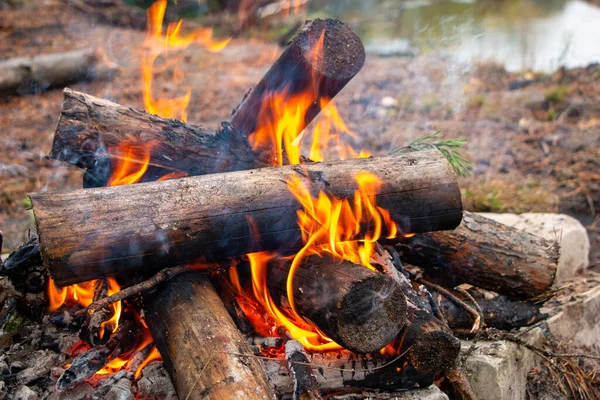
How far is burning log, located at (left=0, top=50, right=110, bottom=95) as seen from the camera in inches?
318

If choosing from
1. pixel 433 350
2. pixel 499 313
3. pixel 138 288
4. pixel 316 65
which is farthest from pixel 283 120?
pixel 499 313

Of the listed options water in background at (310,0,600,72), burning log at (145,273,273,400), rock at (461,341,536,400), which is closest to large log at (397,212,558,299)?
rock at (461,341,536,400)

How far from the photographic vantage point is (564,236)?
411cm

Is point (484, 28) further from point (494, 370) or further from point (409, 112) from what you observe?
point (494, 370)

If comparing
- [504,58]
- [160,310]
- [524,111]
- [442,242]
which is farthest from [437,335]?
[504,58]

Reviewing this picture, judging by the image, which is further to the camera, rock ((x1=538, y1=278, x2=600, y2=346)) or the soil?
the soil

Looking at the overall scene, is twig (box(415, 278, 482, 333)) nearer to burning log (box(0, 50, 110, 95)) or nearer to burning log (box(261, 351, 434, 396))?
burning log (box(261, 351, 434, 396))

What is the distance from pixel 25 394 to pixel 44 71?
7.08 m

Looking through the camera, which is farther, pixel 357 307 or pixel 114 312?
pixel 114 312

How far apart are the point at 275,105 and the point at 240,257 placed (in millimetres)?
882

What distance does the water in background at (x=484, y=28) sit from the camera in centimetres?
1089

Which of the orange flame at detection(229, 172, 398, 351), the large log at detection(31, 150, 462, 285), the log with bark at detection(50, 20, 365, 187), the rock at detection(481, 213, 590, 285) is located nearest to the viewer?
the large log at detection(31, 150, 462, 285)

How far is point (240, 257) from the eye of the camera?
9.28 feet

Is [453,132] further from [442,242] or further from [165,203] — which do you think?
[165,203]
